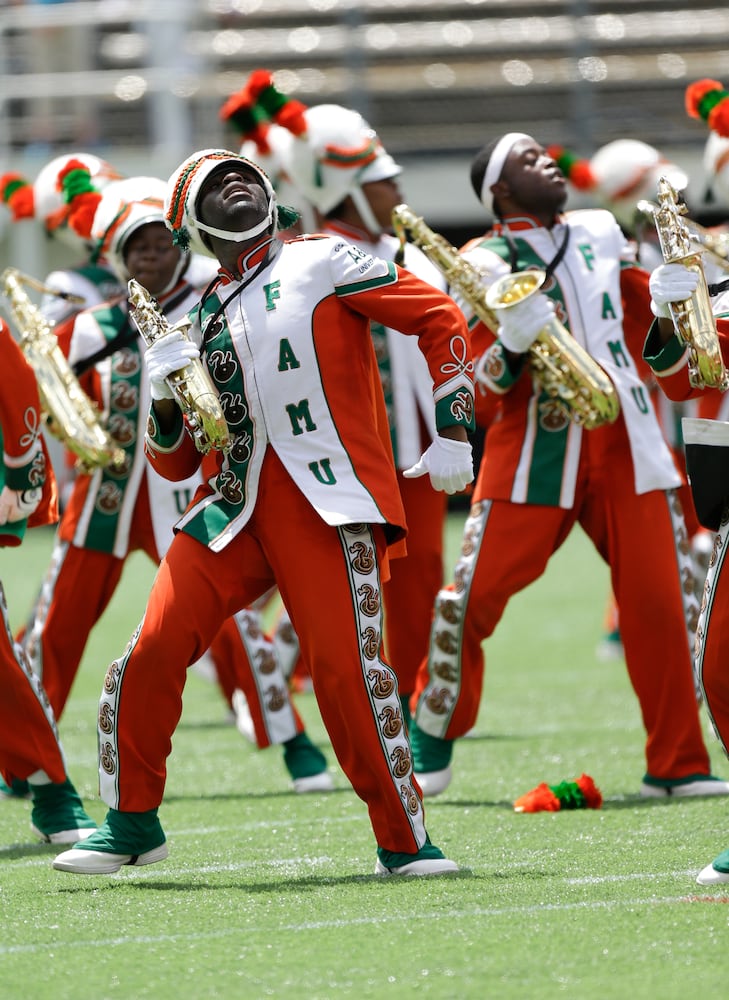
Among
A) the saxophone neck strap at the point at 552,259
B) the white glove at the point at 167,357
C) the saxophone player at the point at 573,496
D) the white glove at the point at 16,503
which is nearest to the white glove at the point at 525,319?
the saxophone player at the point at 573,496

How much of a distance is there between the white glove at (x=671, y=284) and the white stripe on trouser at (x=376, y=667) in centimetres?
92

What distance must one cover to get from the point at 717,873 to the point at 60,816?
2.03m

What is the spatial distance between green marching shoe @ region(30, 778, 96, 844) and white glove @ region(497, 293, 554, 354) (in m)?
1.89

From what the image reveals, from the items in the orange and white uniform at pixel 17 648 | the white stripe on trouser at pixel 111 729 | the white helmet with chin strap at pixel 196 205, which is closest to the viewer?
the white stripe on trouser at pixel 111 729

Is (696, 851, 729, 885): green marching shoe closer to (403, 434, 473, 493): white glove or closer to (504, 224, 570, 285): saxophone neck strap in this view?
(403, 434, 473, 493): white glove

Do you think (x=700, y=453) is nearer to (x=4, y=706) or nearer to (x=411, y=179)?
(x=4, y=706)

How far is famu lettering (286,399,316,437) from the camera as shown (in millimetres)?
4902

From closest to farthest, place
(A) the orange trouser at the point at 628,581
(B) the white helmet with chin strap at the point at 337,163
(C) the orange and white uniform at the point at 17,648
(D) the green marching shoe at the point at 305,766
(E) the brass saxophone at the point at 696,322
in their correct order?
(E) the brass saxophone at the point at 696,322 → (C) the orange and white uniform at the point at 17,648 → (A) the orange trouser at the point at 628,581 → (D) the green marching shoe at the point at 305,766 → (B) the white helmet with chin strap at the point at 337,163

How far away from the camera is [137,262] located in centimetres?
655

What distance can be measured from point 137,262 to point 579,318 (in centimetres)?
150

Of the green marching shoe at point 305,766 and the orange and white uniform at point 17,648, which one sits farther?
the green marching shoe at point 305,766

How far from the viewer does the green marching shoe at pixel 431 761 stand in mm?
6395

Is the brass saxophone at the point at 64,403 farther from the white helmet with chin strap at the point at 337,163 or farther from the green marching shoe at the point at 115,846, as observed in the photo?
the green marching shoe at the point at 115,846

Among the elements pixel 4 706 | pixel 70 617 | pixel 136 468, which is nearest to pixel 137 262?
pixel 136 468
